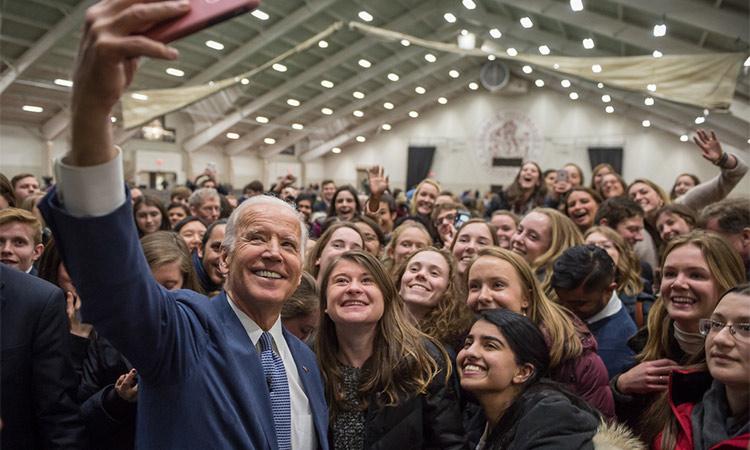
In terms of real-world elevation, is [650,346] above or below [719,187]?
below

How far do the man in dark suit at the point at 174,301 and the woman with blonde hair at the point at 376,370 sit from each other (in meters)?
0.37

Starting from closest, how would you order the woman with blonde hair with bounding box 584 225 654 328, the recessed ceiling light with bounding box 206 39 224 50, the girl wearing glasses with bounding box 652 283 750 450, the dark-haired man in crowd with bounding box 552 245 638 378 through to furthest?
the girl wearing glasses with bounding box 652 283 750 450
the dark-haired man in crowd with bounding box 552 245 638 378
the woman with blonde hair with bounding box 584 225 654 328
the recessed ceiling light with bounding box 206 39 224 50

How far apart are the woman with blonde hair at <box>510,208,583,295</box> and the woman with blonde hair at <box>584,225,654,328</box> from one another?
0.13 m

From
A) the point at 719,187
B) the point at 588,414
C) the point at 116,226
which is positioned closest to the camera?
the point at 116,226

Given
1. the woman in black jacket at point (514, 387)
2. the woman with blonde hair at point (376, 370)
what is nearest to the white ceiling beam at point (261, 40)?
the woman with blonde hair at point (376, 370)

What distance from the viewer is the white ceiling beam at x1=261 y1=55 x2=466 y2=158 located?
722 inches

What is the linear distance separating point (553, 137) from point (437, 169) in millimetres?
4762

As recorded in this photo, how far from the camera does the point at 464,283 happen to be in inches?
109

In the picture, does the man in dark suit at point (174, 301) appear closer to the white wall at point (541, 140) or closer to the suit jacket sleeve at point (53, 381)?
the suit jacket sleeve at point (53, 381)

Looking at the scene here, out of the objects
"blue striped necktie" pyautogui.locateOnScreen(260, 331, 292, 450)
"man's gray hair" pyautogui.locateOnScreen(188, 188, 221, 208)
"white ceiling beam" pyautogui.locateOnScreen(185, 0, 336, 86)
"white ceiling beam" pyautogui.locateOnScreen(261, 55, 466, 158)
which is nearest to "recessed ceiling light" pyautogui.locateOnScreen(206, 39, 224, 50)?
"white ceiling beam" pyautogui.locateOnScreen(185, 0, 336, 86)

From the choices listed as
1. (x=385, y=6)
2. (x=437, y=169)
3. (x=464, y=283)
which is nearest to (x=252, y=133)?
(x=437, y=169)

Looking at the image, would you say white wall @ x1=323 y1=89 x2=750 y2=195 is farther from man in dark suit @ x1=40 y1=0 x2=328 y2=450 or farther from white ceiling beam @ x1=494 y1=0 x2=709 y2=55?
man in dark suit @ x1=40 y1=0 x2=328 y2=450

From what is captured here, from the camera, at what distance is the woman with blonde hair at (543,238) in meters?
3.19

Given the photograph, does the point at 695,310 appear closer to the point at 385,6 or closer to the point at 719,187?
the point at 719,187
